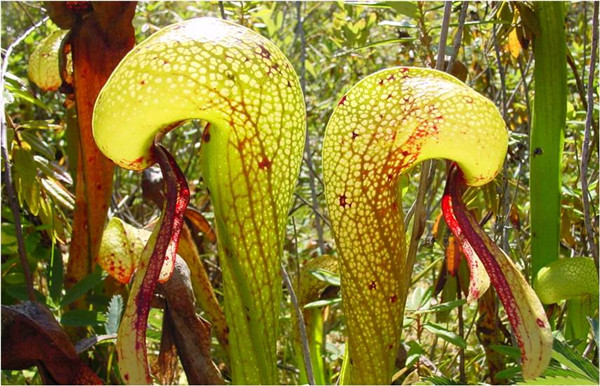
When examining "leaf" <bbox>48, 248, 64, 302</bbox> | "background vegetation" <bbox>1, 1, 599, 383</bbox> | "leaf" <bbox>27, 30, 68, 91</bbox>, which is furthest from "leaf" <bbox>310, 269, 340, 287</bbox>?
"leaf" <bbox>27, 30, 68, 91</bbox>

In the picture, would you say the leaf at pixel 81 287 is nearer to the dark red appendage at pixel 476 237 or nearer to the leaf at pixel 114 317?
the leaf at pixel 114 317

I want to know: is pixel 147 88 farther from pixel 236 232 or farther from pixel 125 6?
pixel 125 6

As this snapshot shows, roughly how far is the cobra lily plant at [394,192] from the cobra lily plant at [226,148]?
2.8 inches

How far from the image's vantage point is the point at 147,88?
65 cm

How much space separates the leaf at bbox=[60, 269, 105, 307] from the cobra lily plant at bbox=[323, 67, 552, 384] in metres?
0.54

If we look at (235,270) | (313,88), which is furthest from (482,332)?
(313,88)

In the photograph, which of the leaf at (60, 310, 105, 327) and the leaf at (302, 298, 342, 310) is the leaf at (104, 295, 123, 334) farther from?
the leaf at (302, 298, 342, 310)

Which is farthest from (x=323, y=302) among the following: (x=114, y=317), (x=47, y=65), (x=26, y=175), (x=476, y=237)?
(x=47, y=65)

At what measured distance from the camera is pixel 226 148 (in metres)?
0.72

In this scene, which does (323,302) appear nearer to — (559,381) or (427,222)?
(559,381)

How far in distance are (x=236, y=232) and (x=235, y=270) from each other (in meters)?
0.05

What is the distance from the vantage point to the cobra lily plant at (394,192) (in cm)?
68

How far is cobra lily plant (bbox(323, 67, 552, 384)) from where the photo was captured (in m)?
0.68

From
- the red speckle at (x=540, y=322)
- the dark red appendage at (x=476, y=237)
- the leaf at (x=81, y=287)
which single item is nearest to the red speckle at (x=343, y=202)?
the dark red appendage at (x=476, y=237)
